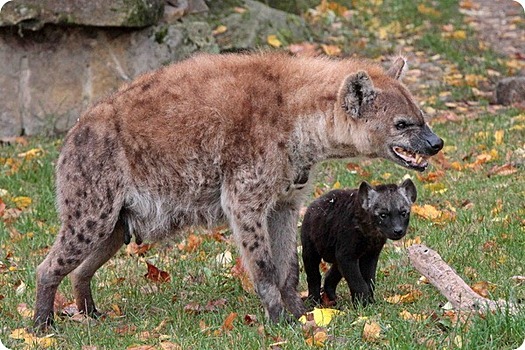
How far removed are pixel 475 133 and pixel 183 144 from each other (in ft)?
16.6

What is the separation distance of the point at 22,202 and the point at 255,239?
3.61 m

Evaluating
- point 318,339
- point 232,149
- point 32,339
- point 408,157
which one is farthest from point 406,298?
point 32,339

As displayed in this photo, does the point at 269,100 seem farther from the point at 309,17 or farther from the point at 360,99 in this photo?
the point at 309,17

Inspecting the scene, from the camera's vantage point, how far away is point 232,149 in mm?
6324

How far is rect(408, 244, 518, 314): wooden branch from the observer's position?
5.52m

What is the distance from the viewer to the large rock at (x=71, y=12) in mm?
11391

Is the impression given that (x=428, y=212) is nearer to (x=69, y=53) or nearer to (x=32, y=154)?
(x=32, y=154)

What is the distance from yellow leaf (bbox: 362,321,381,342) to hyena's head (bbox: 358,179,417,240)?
1003 mm

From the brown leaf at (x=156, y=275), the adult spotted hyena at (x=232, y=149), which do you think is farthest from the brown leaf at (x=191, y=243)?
the adult spotted hyena at (x=232, y=149)

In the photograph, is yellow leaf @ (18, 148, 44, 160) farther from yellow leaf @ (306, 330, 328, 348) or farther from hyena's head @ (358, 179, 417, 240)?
yellow leaf @ (306, 330, 328, 348)

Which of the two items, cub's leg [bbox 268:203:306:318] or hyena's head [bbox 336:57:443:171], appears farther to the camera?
cub's leg [bbox 268:203:306:318]

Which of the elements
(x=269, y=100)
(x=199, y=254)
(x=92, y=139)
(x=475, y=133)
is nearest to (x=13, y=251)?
(x=199, y=254)

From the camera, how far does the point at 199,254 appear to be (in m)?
7.84

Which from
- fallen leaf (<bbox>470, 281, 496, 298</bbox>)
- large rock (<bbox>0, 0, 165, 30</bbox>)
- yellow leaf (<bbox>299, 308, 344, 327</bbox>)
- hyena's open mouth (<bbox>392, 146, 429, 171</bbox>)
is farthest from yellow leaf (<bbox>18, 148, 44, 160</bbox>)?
fallen leaf (<bbox>470, 281, 496, 298</bbox>)
